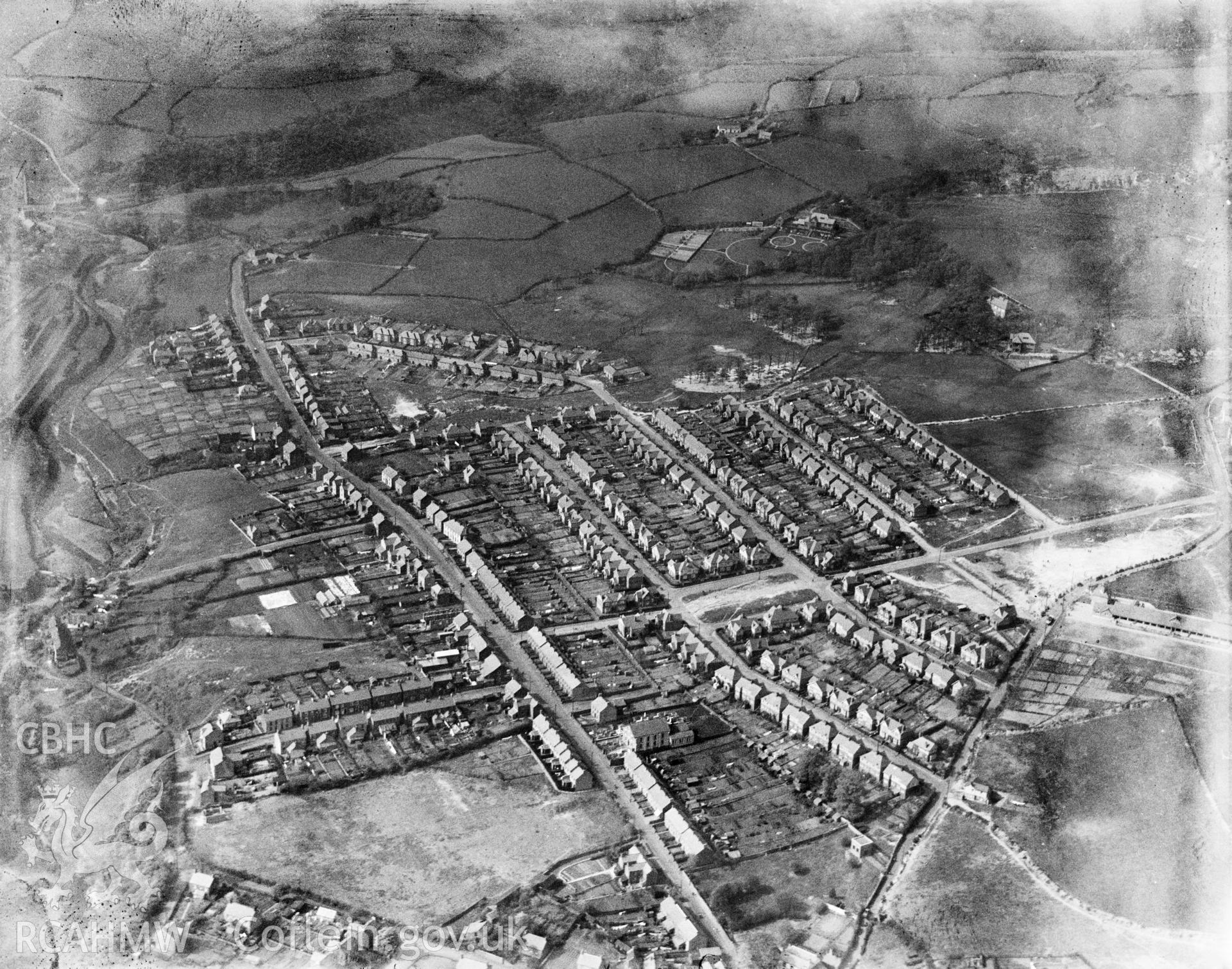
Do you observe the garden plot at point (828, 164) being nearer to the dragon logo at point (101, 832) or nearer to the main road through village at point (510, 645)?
the main road through village at point (510, 645)

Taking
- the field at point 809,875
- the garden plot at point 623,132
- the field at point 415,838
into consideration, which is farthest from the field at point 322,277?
the field at point 809,875

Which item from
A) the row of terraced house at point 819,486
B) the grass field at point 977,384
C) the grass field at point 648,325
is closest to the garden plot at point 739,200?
the grass field at point 648,325

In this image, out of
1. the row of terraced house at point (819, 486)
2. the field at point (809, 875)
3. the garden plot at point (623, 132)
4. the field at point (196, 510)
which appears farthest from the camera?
the garden plot at point (623, 132)

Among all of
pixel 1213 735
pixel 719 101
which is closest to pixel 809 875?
pixel 1213 735

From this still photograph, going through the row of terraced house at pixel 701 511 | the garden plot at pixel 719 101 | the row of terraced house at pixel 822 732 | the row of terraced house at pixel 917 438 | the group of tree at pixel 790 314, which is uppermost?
the garden plot at pixel 719 101

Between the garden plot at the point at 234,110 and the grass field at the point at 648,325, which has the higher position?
the garden plot at the point at 234,110

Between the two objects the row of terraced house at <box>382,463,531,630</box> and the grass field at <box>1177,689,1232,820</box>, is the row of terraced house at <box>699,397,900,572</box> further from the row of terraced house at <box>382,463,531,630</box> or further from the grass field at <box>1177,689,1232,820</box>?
the grass field at <box>1177,689,1232,820</box>

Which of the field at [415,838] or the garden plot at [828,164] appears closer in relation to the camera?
the field at [415,838]

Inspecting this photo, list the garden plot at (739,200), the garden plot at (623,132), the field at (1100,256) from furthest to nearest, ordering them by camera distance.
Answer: the garden plot at (623,132), the garden plot at (739,200), the field at (1100,256)
